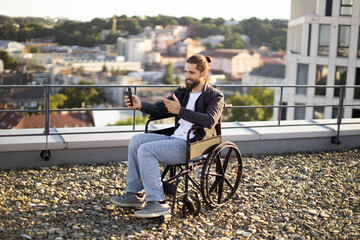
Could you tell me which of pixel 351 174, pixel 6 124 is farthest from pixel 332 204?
pixel 6 124

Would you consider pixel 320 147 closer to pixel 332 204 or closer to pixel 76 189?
pixel 332 204

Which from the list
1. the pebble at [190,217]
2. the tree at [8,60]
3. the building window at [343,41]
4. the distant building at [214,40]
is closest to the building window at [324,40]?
the building window at [343,41]

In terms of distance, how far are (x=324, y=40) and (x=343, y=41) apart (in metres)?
1.55

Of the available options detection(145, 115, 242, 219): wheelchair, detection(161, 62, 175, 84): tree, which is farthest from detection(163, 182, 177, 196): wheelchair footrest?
detection(161, 62, 175, 84): tree

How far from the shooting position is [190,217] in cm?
406

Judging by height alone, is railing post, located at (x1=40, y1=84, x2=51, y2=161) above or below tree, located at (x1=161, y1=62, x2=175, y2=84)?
above

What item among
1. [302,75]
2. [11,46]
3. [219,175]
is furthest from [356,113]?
[11,46]

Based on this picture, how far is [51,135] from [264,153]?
2.70 meters

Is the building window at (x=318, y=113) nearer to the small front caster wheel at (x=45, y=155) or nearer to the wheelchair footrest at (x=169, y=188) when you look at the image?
the small front caster wheel at (x=45, y=155)

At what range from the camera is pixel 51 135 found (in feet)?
18.4

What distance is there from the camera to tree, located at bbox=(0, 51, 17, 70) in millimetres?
111125

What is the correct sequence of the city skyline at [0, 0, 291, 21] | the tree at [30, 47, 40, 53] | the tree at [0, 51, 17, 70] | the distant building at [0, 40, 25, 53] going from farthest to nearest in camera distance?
the city skyline at [0, 0, 291, 21], the tree at [30, 47, 40, 53], the distant building at [0, 40, 25, 53], the tree at [0, 51, 17, 70]

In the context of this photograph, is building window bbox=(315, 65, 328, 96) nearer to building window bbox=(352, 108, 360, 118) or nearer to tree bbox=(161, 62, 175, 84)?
building window bbox=(352, 108, 360, 118)

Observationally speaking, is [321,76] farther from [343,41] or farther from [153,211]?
[153,211]
